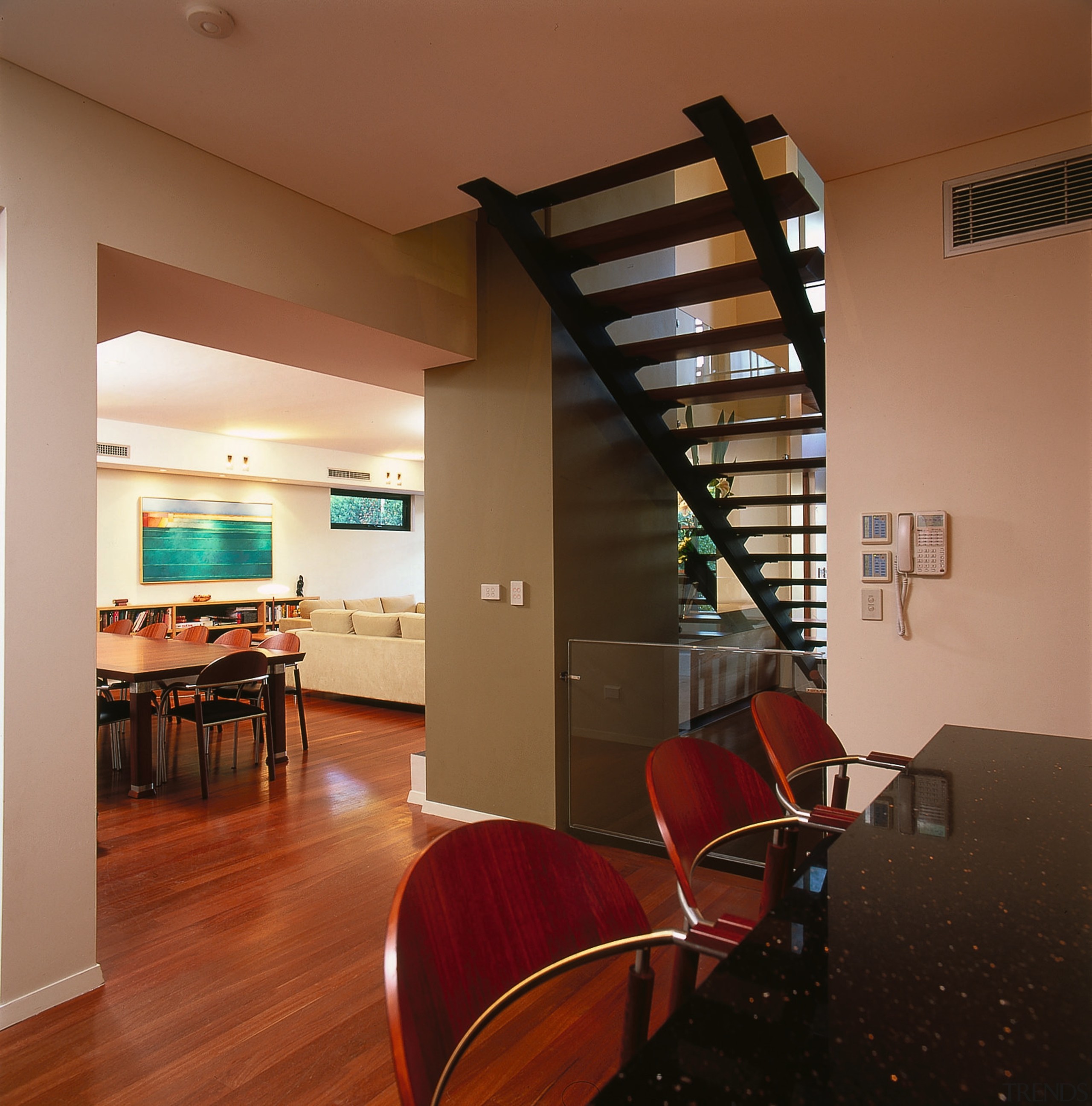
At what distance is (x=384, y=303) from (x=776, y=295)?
1.64 metres

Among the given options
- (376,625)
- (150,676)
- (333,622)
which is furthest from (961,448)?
(333,622)

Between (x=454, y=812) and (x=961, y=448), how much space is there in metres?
2.90

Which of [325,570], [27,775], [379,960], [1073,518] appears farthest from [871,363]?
[325,570]

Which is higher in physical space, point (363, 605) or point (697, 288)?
point (697, 288)

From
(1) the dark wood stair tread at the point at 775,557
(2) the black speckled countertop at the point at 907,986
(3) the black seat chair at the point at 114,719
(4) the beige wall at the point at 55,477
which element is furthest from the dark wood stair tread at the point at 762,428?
(3) the black seat chair at the point at 114,719

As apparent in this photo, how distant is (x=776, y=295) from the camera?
296 centimetres

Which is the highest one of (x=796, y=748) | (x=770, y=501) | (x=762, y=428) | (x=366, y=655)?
(x=762, y=428)

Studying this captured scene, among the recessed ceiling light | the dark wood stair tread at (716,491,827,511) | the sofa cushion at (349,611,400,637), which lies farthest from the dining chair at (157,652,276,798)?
the recessed ceiling light

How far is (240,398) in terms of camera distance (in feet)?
24.7

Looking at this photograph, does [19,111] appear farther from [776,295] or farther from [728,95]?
[776,295]

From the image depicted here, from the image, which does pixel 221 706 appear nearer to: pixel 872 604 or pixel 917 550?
pixel 872 604

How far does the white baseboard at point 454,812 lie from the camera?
3.93 m

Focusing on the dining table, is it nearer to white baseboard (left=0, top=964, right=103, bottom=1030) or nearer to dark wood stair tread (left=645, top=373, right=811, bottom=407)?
white baseboard (left=0, top=964, right=103, bottom=1030)

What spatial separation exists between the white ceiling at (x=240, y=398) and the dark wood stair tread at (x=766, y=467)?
A: 2.61m
